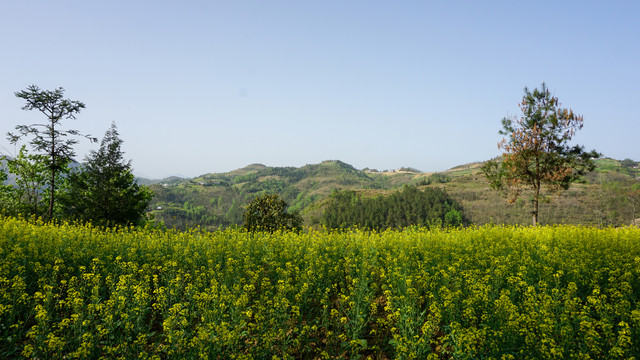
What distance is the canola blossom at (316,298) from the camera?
374cm

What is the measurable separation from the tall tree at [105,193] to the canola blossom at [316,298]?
16665 millimetres

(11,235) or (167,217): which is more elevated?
(11,235)

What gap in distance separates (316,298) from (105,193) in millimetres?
25215

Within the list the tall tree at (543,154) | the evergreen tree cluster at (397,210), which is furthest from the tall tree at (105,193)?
the evergreen tree cluster at (397,210)

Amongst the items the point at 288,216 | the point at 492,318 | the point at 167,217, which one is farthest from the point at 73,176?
the point at 167,217

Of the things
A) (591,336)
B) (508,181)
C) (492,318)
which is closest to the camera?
(591,336)

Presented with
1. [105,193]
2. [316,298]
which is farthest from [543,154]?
[105,193]

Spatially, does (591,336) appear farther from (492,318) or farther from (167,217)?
(167,217)

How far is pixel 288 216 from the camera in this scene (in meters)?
25.7

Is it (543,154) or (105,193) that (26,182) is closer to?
(105,193)

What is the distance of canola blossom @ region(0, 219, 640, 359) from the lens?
374cm

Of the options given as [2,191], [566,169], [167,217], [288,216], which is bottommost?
[167,217]

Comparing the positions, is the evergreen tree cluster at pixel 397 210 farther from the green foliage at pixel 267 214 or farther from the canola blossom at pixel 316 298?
the canola blossom at pixel 316 298

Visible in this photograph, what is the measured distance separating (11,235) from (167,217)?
167708 mm
